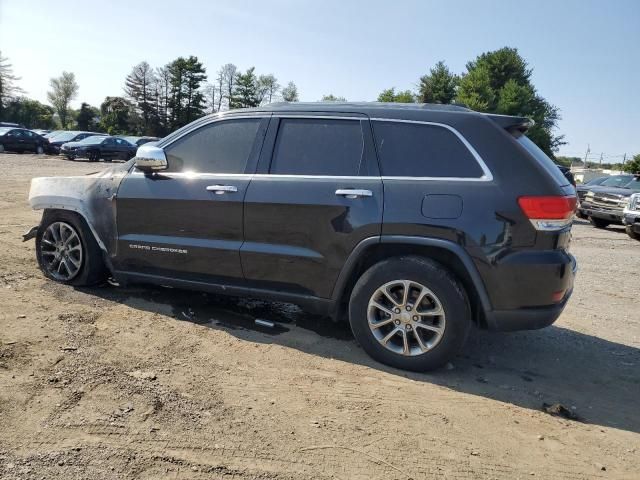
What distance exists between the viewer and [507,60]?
58.4 m

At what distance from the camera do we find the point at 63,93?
78500 mm

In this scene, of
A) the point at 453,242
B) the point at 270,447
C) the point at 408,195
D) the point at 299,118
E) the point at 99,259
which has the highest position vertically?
the point at 299,118

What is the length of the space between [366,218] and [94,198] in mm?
2695

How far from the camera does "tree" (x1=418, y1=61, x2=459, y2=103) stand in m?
54.0

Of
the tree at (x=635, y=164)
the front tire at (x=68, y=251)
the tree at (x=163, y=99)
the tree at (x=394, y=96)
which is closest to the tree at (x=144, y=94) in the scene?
the tree at (x=163, y=99)

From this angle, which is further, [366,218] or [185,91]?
[185,91]

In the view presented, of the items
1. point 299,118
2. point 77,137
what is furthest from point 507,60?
point 299,118

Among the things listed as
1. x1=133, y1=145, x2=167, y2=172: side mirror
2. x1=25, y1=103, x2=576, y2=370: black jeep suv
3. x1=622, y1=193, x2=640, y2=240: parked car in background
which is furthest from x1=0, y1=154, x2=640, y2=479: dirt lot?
x1=622, y1=193, x2=640, y2=240: parked car in background

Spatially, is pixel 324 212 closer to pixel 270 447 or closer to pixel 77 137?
pixel 270 447

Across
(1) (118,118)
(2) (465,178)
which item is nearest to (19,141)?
(2) (465,178)

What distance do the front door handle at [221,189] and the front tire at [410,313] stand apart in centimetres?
129

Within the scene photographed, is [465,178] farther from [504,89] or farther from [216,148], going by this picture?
[504,89]

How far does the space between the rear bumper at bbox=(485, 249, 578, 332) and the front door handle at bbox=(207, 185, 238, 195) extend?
2.18m

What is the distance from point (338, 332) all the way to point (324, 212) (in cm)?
119
